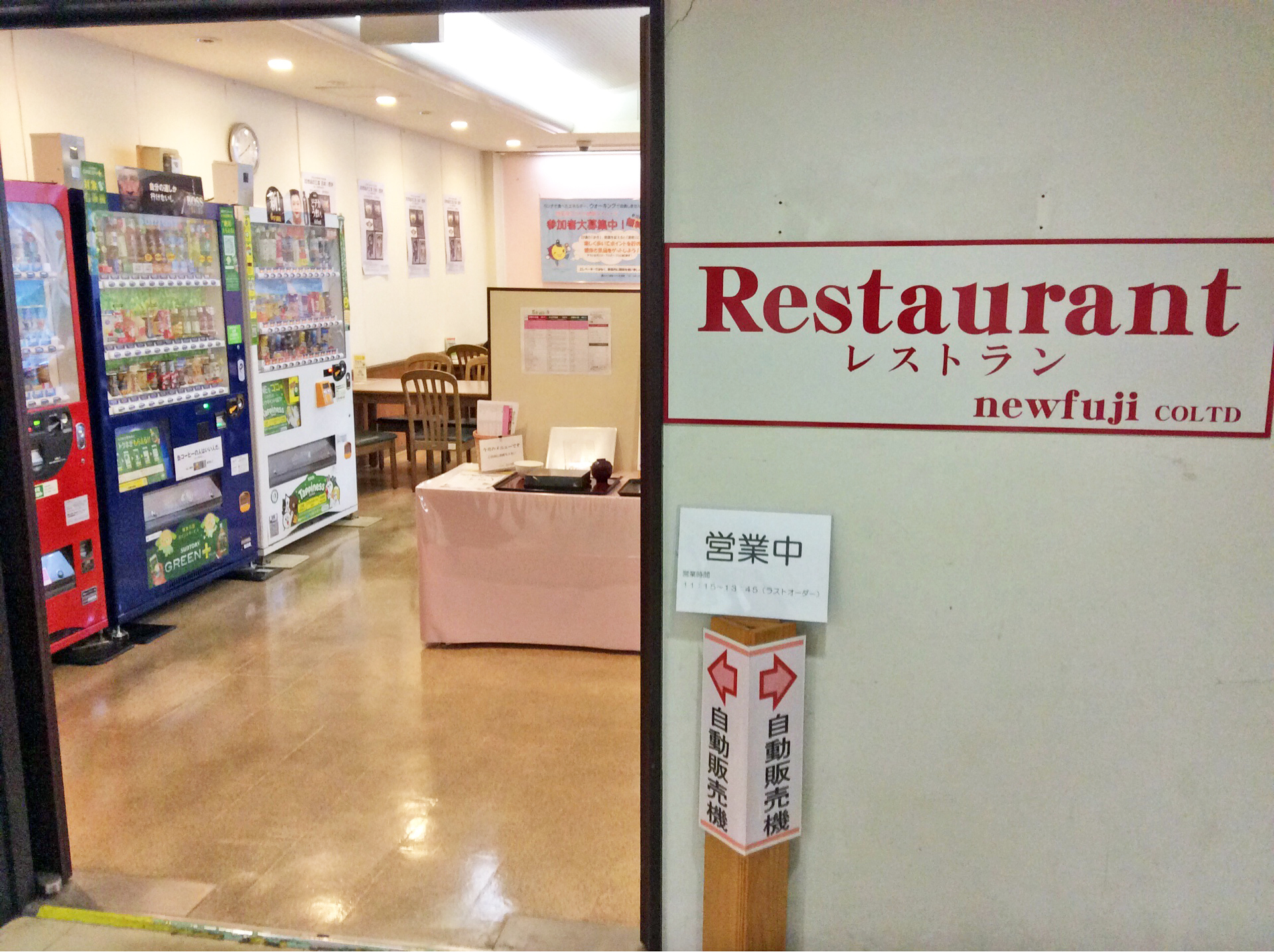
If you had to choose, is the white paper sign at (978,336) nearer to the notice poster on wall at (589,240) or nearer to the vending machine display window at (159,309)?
the vending machine display window at (159,309)

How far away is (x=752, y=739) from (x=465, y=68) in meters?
6.02

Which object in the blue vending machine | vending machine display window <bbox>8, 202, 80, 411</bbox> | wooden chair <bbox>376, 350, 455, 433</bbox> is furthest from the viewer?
wooden chair <bbox>376, 350, 455, 433</bbox>

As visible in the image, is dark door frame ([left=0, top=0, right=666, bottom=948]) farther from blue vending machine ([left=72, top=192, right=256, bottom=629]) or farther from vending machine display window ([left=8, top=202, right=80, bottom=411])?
blue vending machine ([left=72, top=192, right=256, bottom=629])

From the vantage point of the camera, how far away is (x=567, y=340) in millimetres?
4262

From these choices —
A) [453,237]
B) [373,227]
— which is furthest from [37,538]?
[453,237]

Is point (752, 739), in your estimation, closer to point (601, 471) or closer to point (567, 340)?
point (601, 471)

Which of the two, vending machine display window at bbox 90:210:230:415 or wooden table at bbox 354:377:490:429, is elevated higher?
vending machine display window at bbox 90:210:230:415

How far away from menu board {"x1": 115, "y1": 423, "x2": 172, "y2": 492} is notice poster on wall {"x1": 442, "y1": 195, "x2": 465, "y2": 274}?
19.0 ft

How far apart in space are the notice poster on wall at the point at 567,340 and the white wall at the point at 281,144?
2.10 m

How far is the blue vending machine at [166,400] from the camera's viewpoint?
4066 millimetres

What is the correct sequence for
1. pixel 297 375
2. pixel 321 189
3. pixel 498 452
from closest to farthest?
pixel 498 452
pixel 297 375
pixel 321 189

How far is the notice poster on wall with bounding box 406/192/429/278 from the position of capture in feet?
29.1

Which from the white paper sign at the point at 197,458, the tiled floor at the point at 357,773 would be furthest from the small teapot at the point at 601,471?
the white paper sign at the point at 197,458

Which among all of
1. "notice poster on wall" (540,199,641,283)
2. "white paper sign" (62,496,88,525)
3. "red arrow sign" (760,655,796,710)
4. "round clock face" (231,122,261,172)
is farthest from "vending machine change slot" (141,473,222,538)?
"notice poster on wall" (540,199,641,283)
